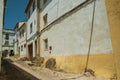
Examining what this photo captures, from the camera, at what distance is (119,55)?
6176 millimetres

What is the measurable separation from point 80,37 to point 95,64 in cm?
214

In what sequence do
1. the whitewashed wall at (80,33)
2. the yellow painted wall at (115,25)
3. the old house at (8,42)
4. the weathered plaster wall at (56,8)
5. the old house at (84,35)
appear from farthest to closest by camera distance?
the old house at (8,42) → the weathered plaster wall at (56,8) → the whitewashed wall at (80,33) → the old house at (84,35) → the yellow painted wall at (115,25)

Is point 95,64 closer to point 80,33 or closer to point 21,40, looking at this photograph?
point 80,33

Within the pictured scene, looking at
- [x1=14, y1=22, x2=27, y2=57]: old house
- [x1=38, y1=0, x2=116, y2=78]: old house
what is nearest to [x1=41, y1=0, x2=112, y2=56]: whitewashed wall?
[x1=38, y1=0, x2=116, y2=78]: old house

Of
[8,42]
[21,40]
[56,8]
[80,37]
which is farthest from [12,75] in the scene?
[8,42]

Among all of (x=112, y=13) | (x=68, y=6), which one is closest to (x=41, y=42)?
(x=68, y=6)

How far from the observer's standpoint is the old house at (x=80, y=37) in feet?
27.4

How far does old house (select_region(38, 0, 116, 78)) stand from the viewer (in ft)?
27.4

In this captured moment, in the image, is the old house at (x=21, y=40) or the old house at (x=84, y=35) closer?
the old house at (x=84, y=35)

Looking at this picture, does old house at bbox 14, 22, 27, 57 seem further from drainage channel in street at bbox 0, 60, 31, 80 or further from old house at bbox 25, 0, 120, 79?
drainage channel in street at bbox 0, 60, 31, 80

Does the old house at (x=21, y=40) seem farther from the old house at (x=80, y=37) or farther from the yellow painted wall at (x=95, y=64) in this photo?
the yellow painted wall at (x=95, y=64)

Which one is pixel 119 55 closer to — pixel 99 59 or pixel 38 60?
pixel 99 59

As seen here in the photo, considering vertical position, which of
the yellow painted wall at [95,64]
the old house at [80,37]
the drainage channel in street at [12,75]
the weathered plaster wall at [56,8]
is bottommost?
the drainage channel in street at [12,75]

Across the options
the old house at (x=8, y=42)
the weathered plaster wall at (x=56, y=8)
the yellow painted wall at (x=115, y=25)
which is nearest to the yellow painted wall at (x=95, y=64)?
the yellow painted wall at (x=115, y=25)
